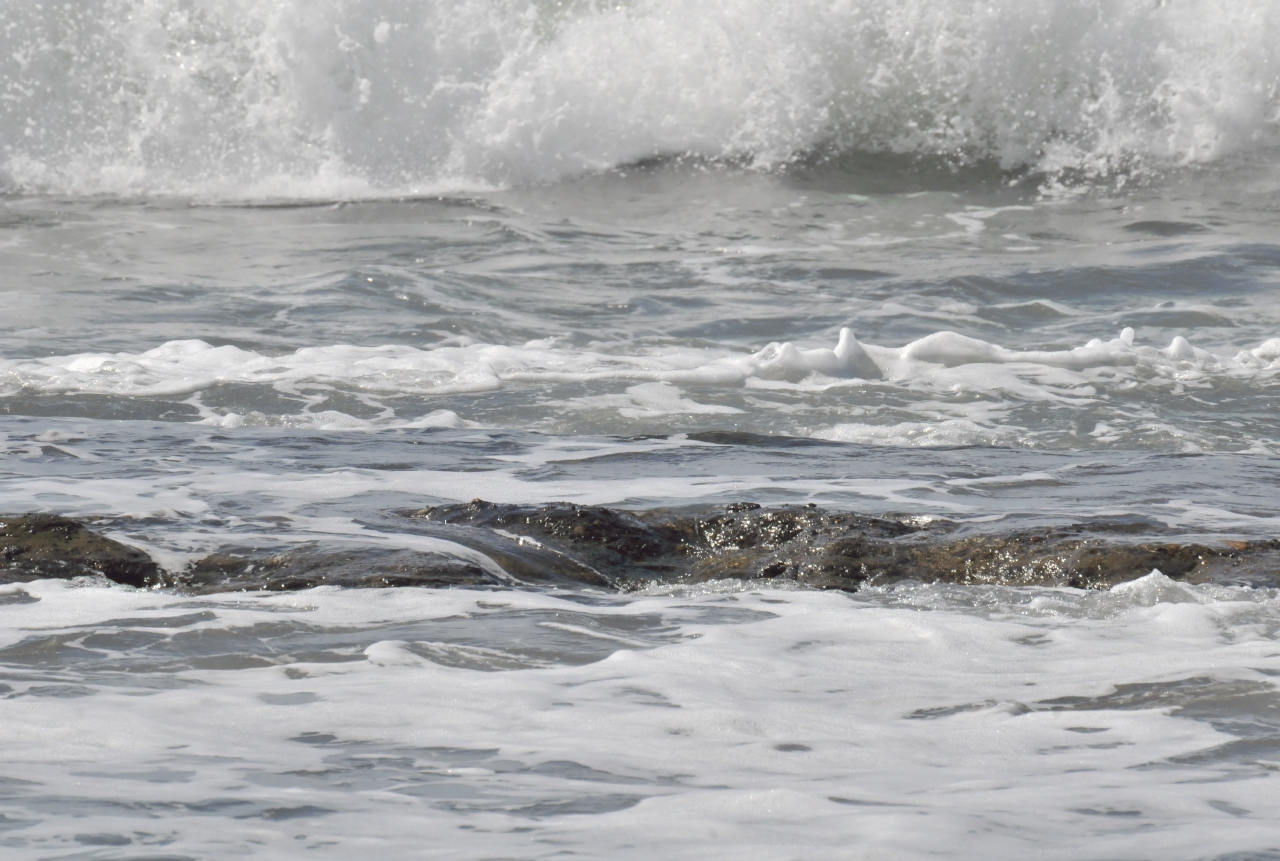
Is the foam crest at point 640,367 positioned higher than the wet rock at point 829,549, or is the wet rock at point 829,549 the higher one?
the foam crest at point 640,367

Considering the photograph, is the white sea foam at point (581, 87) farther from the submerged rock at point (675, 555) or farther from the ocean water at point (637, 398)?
the submerged rock at point (675, 555)

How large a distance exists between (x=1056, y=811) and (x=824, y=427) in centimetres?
367

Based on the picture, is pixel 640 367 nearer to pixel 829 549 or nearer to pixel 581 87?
pixel 829 549

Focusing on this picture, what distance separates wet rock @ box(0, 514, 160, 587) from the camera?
2936 millimetres

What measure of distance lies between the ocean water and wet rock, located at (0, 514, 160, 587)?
0.10 m

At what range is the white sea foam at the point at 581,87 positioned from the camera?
11703mm

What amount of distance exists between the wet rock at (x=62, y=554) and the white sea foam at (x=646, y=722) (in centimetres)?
10

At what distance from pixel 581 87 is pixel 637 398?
24.6 feet

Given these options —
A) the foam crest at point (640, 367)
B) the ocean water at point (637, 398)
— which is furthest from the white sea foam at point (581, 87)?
the foam crest at point (640, 367)

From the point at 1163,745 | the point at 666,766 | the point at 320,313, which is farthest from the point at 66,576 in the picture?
the point at 320,313

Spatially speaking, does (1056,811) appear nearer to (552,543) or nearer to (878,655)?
(878,655)

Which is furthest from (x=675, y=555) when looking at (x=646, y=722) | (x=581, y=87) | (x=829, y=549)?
(x=581, y=87)

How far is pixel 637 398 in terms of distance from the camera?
5754mm

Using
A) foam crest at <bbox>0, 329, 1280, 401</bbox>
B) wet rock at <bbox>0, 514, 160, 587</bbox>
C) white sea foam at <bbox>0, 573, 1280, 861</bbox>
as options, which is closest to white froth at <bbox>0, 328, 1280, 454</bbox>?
foam crest at <bbox>0, 329, 1280, 401</bbox>
